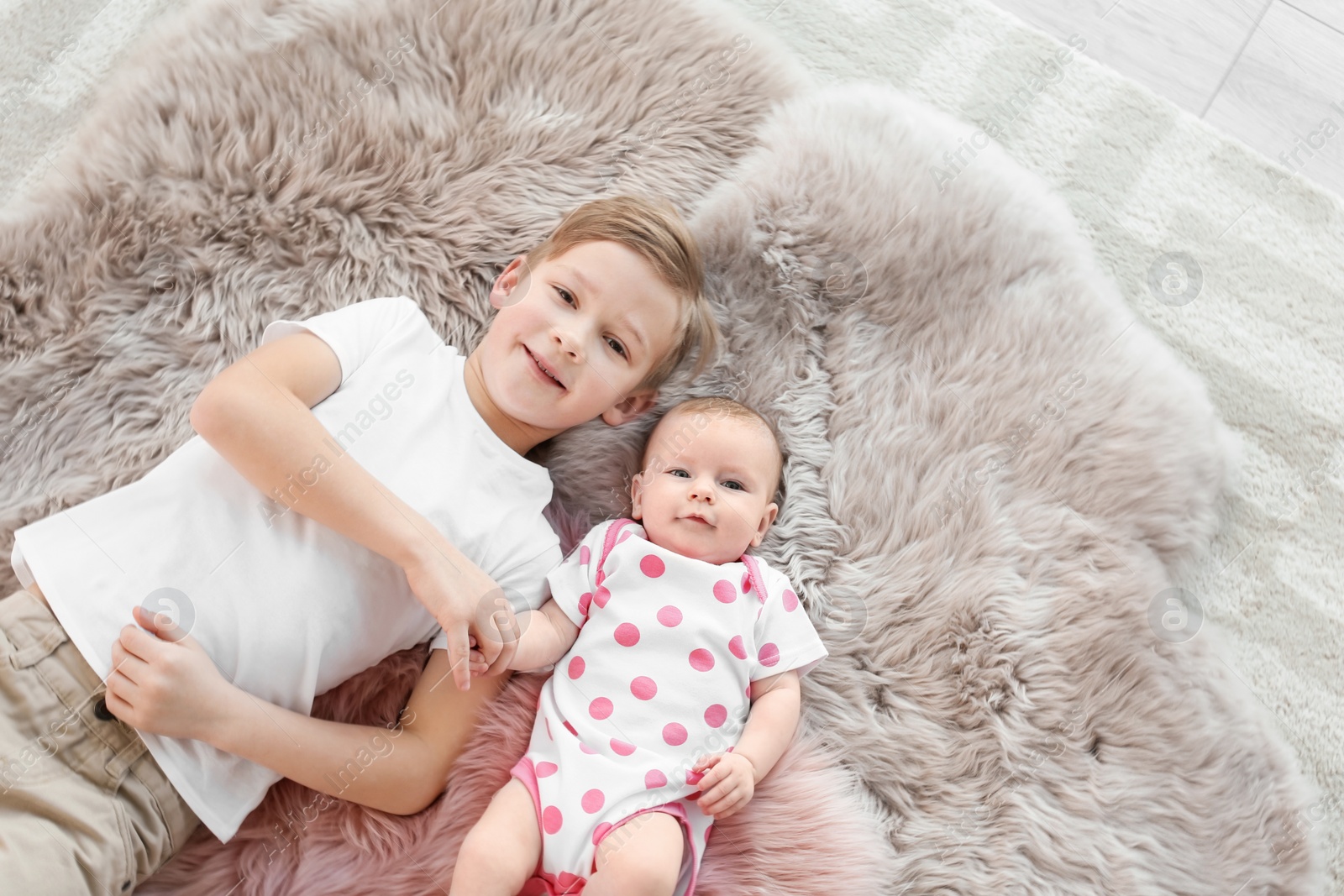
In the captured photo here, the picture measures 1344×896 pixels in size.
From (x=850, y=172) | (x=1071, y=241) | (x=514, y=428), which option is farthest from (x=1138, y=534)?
(x=514, y=428)

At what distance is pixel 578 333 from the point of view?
1267 millimetres

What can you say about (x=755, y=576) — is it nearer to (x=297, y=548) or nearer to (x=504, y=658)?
(x=504, y=658)

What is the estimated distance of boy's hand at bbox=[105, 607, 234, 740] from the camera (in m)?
1.06

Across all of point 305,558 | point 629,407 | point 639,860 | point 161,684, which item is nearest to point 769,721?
point 639,860

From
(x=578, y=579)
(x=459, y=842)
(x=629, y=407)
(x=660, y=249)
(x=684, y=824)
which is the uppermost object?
(x=660, y=249)

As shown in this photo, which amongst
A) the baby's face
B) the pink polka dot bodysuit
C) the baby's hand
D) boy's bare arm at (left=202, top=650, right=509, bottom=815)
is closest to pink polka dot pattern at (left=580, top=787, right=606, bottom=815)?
the pink polka dot bodysuit

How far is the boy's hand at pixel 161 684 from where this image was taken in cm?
106

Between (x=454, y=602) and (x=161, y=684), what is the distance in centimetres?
36

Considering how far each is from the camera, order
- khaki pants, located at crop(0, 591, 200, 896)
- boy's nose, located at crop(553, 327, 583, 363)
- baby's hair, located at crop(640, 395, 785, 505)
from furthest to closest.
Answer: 1. baby's hair, located at crop(640, 395, 785, 505)
2. boy's nose, located at crop(553, 327, 583, 363)
3. khaki pants, located at crop(0, 591, 200, 896)

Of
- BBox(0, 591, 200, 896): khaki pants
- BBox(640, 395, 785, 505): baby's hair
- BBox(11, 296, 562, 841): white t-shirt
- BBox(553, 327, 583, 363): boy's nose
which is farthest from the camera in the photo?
BBox(640, 395, 785, 505): baby's hair

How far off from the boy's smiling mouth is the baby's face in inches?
7.7

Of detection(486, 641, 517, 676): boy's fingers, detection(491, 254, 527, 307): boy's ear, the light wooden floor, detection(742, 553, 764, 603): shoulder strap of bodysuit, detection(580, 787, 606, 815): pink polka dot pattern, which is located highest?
the light wooden floor

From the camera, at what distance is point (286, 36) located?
144 cm

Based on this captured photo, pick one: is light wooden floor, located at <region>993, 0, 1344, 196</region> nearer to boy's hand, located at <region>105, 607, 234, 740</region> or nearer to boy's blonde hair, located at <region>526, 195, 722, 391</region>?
boy's blonde hair, located at <region>526, 195, 722, 391</region>
